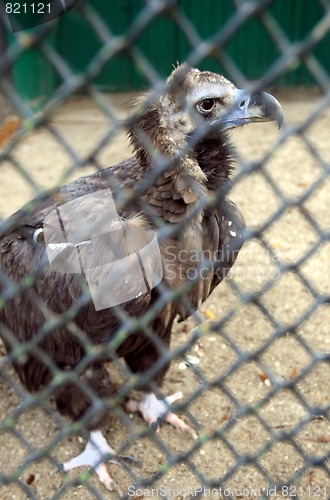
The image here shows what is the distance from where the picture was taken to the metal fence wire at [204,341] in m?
1.04

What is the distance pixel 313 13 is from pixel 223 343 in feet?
13.3

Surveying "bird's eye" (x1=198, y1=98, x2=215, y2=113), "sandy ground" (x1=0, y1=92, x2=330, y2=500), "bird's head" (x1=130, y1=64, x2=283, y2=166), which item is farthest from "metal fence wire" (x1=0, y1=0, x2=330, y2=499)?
"bird's eye" (x1=198, y1=98, x2=215, y2=113)

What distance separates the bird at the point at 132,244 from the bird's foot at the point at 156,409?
277 millimetres

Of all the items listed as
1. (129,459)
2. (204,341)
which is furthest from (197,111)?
(129,459)

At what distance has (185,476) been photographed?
2.43 metres

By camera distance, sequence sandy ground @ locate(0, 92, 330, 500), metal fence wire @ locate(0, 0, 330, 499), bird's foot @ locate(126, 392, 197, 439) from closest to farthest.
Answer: metal fence wire @ locate(0, 0, 330, 499), sandy ground @ locate(0, 92, 330, 500), bird's foot @ locate(126, 392, 197, 439)

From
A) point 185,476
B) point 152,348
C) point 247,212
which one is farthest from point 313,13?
point 185,476

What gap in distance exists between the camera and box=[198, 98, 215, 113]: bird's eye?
2.24m

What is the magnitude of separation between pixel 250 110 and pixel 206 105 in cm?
16

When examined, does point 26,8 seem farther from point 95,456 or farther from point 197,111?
point 95,456

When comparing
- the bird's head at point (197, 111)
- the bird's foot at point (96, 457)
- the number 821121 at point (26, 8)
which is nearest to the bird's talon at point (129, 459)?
the bird's foot at point (96, 457)

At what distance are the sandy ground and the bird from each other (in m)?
0.17

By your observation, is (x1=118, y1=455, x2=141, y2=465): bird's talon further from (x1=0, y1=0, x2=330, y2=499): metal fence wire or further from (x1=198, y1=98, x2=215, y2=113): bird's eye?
(x1=198, y1=98, x2=215, y2=113): bird's eye

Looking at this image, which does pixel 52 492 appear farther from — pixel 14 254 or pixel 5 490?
pixel 14 254
